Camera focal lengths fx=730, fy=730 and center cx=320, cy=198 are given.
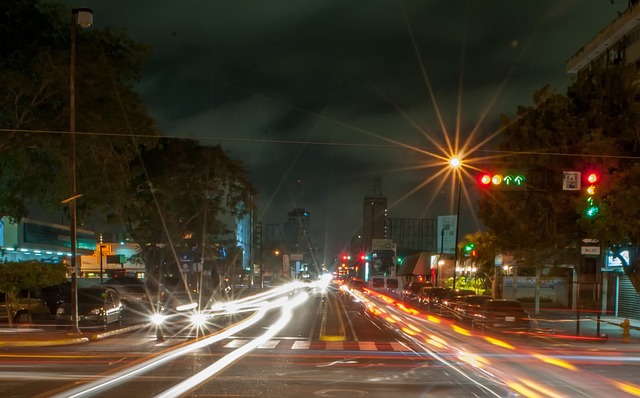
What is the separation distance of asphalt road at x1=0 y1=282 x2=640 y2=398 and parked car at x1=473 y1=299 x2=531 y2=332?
115 inches

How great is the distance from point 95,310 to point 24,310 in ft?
17.8

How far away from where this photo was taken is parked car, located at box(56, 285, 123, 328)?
97.6 ft

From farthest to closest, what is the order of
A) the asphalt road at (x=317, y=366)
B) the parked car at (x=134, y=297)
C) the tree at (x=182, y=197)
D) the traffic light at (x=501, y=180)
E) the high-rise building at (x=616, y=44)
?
the tree at (x=182, y=197)
the high-rise building at (x=616, y=44)
the parked car at (x=134, y=297)
the traffic light at (x=501, y=180)
the asphalt road at (x=317, y=366)

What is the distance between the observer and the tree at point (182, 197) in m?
49.0

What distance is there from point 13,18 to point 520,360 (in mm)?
22183

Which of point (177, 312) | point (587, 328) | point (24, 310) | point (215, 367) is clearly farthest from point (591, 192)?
point (177, 312)

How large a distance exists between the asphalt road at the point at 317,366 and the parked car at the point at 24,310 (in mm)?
6417

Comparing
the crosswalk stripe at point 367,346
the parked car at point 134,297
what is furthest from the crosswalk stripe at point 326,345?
the parked car at point 134,297

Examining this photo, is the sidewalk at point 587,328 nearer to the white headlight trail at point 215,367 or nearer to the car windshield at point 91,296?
the white headlight trail at point 215,367

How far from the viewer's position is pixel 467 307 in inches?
1410

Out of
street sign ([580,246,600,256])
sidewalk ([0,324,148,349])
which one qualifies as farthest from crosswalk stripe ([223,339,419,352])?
street sign ([580,246,600,256])

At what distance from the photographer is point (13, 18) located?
27953mm

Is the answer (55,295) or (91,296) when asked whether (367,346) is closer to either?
(91,296)

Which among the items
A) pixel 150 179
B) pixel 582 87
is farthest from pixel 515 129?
pixel 150 179
